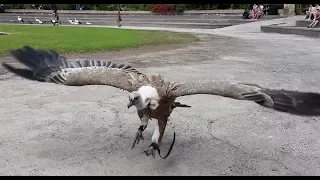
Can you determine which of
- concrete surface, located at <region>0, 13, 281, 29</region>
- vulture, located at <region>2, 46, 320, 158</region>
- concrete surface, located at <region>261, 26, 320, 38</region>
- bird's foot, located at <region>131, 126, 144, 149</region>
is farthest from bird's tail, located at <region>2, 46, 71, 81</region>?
concrete surface, located at <region>0, 13, 281, 29</region>

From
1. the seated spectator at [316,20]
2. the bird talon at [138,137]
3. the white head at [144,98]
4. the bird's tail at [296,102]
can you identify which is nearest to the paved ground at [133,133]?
the bird talon at [138,137]

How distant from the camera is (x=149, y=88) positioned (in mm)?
4293

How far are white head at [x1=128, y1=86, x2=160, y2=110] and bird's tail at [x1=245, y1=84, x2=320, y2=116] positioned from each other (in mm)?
1076

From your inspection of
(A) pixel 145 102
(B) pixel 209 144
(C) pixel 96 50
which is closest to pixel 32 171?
(A) pixel 145 102

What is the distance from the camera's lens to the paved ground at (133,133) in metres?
4.55

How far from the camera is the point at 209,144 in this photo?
17.5 ft

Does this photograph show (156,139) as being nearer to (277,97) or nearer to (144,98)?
(144,98)

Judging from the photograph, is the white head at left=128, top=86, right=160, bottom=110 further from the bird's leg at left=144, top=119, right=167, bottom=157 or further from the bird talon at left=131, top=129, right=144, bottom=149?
the bird talon at left=131, top=129, right=144, bottom=149

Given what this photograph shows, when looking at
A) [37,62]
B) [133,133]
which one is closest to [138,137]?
[133,133]

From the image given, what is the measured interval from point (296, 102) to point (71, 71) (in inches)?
108

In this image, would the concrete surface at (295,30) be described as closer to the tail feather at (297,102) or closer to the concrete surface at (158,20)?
the concrete surface at (158,20)

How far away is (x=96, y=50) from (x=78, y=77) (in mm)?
10667

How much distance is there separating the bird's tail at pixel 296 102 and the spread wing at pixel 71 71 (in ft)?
5.10

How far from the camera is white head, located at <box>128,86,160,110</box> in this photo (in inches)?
161
